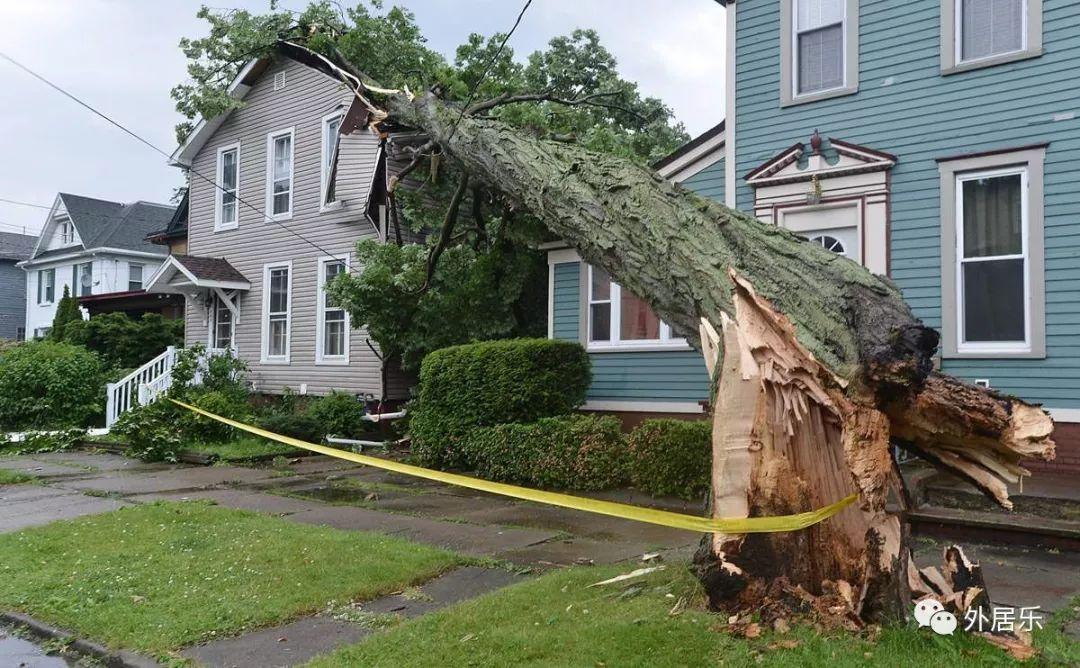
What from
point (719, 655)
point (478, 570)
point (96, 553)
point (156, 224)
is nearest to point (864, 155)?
point (478, 570)

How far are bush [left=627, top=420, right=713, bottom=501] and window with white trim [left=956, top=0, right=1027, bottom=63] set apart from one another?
16.3ft

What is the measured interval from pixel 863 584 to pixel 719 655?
836 mm

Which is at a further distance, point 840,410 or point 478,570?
point 478,570

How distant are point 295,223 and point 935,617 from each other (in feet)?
52.9

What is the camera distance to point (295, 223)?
18.0 m

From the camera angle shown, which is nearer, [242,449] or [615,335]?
[615,335]

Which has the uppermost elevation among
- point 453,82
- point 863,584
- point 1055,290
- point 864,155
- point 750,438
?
point 453,82

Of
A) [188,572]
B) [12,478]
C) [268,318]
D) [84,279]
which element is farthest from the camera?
[84,279]

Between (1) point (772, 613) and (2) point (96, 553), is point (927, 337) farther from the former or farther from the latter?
(2) point (96, 553)

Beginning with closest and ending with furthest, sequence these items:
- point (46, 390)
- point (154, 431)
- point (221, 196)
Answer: point (154, 431) → point (46, 390) → point (221, 196)

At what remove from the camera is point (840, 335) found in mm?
4406

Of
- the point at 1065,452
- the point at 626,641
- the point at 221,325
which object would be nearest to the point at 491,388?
the point at 1065,452

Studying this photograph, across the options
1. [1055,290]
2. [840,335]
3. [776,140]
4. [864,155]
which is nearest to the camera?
[840,335]

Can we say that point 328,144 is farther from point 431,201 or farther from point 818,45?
point 818,45
